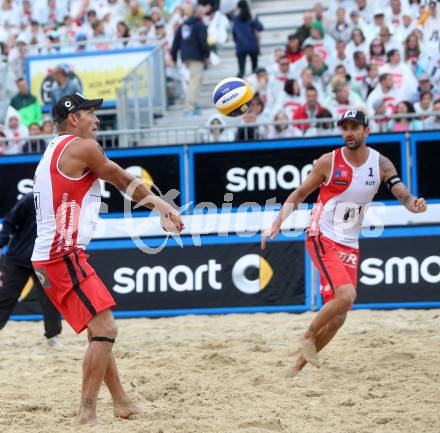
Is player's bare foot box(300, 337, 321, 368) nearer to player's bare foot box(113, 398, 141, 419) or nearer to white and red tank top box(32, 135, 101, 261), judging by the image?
player's bare foot box(113, 398, 141, 419)

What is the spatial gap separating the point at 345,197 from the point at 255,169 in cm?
354

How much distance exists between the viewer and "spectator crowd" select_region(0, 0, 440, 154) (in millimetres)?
12477

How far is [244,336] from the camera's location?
9.17 m

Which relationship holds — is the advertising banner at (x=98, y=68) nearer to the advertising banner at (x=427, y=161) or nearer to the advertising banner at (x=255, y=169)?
the advertising banner at (x=255, y=169)

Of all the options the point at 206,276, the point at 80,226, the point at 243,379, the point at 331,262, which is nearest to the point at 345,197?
the point at 331,262

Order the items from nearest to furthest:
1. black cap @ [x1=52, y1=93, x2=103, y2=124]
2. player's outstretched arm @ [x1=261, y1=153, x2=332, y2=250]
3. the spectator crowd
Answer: black cap @ [x1=52, y1=93, x2=103, y2=124] < player's outstretched arm @ [x1=261, y1=153, x2=332, y2=250] < the spectator crowd

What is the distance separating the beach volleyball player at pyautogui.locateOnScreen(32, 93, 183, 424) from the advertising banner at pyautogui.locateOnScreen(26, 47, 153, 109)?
29.0 feet

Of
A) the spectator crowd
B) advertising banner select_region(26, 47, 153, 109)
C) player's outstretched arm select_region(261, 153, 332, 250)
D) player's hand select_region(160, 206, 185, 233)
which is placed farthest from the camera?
advertising banner select_region(26, 47, 153, 109)

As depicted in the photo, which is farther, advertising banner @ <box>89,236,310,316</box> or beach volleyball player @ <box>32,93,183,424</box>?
advertising banner @ <box>89,236,310,316</box>

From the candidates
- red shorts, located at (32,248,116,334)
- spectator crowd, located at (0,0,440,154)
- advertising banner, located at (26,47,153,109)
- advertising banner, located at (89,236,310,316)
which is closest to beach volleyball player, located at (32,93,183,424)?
red shorts, located at (32,248,116,334)

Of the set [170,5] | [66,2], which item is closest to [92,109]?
[170,5]

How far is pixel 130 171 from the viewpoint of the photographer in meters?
10.8

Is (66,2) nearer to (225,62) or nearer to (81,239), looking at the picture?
(225,62)

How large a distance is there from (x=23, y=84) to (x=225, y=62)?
11.8 ft
